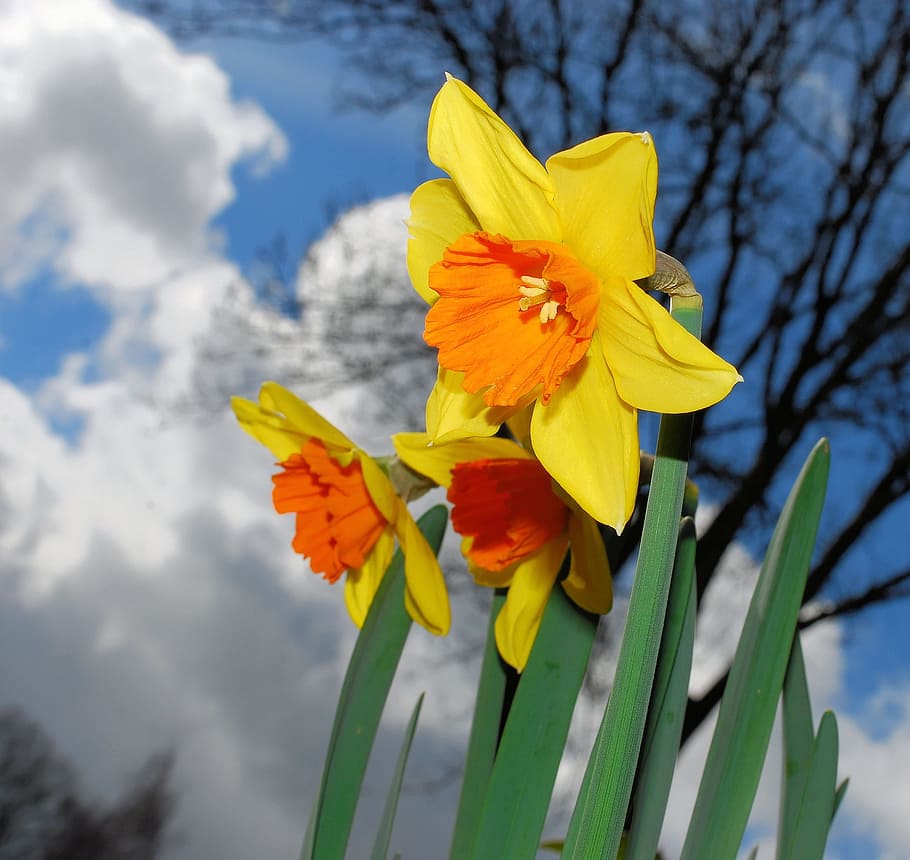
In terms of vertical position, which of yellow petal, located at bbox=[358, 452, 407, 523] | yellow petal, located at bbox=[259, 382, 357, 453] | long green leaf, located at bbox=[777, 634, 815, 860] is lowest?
long green leaf, located at bbox=[777, 634, 815, 860]

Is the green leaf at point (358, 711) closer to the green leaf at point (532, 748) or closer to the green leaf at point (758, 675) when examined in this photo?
the green leaf at point (532, 748)

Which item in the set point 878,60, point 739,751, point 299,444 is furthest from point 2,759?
point 878,60

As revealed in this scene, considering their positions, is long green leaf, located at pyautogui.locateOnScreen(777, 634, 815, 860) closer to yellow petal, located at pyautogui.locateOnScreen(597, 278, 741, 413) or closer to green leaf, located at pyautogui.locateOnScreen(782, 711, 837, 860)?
green leaf, located at pyautogui.locateOnScreen(782, 711, 837, 860)

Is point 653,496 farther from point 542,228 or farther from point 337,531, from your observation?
point 337,531

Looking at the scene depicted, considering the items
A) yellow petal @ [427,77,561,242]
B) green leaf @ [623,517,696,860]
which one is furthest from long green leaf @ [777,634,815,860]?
yellow petal @ [427,77,561,242]

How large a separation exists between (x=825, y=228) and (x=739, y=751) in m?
3.17

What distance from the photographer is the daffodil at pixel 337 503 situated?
63 centimetres

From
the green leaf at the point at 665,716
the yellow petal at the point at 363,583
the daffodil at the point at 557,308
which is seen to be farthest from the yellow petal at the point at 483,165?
the yellow petal at the point at 363,583

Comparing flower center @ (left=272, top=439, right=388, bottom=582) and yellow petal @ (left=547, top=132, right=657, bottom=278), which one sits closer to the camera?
yellow petal @ (left=547, top=132, right=657, bottom=278)

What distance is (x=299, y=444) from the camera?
0.72 m

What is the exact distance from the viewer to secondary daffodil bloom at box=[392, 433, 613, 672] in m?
0.55

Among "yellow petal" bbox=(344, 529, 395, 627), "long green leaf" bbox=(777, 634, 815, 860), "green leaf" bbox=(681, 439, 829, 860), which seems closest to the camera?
"green leaf" bbox=(681, 439, 829, 860)

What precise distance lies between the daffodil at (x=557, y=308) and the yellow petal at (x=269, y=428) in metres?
0.25

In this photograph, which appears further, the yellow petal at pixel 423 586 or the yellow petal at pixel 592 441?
the yellow petal at pixel 423 586
